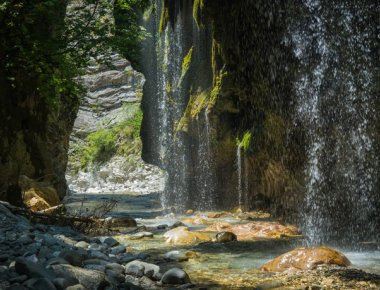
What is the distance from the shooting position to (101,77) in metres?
41.6

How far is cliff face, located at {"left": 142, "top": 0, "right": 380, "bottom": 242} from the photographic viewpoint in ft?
28.9

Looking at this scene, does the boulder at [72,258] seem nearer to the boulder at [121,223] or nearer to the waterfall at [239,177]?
the boulder at [121,223]

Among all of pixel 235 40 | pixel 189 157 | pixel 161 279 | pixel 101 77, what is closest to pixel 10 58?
pixel 161 279

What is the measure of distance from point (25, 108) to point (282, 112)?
7.07m

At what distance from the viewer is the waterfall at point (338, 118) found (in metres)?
8.65

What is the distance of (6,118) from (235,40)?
6646 mm

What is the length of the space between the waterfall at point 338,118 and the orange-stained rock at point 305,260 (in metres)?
2.94

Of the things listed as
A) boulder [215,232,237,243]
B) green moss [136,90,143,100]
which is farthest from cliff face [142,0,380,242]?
green moss [136,90,143,100]

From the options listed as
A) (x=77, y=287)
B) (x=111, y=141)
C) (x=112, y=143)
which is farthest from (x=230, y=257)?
(x=111, y=141)

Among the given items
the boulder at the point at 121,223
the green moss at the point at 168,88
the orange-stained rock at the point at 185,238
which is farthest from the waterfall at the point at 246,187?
the green moss at the point at 168,88

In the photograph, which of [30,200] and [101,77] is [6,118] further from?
[101,77]

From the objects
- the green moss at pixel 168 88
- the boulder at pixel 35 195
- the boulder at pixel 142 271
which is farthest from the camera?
the green moss at pixel 168 88

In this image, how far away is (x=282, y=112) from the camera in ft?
35.2

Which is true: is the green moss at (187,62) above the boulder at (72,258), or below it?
above
